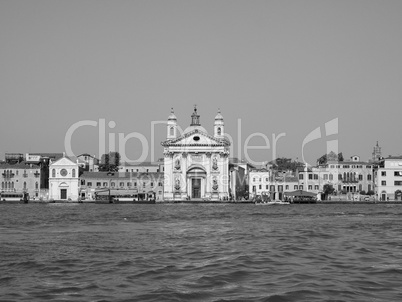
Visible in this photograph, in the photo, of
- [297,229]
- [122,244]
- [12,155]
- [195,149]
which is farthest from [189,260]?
[12,155]

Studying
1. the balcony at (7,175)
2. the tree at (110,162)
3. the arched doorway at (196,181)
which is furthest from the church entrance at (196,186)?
the balcony at (7,175)

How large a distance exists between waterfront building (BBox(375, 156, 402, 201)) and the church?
19.0 metres

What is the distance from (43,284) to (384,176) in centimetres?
7216

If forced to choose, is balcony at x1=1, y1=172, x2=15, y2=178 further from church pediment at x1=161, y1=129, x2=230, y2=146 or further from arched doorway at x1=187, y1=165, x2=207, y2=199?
arched doorway at x1=187, y1=165, x2=207, y2=199

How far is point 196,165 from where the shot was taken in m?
81.3

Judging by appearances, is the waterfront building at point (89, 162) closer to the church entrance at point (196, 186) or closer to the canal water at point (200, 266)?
the church entrance at point (196, 186)

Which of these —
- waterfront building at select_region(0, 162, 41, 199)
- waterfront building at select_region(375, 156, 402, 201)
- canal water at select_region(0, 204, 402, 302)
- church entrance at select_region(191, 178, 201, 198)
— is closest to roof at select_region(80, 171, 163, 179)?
church entrance at select_region(191, 178, 201, 198)

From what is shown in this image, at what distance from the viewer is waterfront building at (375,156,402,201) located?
265 ft

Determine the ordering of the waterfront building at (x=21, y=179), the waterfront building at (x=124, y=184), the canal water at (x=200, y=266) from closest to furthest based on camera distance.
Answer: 1. the canal water at (x=200, y=266)
2. the waterfront building at (x=124, y=184)
3. the waterfront building at (x=21, y=179)

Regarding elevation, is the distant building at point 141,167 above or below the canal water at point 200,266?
above

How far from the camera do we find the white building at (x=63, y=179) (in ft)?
270

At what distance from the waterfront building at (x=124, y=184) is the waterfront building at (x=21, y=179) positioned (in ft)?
20.0

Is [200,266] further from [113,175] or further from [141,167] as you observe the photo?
[141,167]

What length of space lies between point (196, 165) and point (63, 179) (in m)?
16.9
